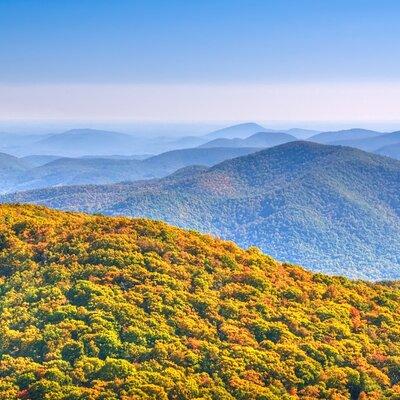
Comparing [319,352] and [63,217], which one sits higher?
[63,217]

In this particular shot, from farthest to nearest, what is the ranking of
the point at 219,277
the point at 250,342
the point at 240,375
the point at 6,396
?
the point at 219,277 < the point at 250,342 < the point at 240,375 < the point at 6,396

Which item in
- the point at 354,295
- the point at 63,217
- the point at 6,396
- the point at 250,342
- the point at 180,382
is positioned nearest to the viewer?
the point at 6,396

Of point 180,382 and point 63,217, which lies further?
point 63,217

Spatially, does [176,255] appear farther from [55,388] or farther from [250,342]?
[55,388]

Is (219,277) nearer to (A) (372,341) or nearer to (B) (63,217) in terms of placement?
(A) (372,341)

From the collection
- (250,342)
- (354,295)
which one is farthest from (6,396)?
(354,295)

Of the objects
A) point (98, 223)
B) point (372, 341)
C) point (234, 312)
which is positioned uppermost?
point (98, 223)
